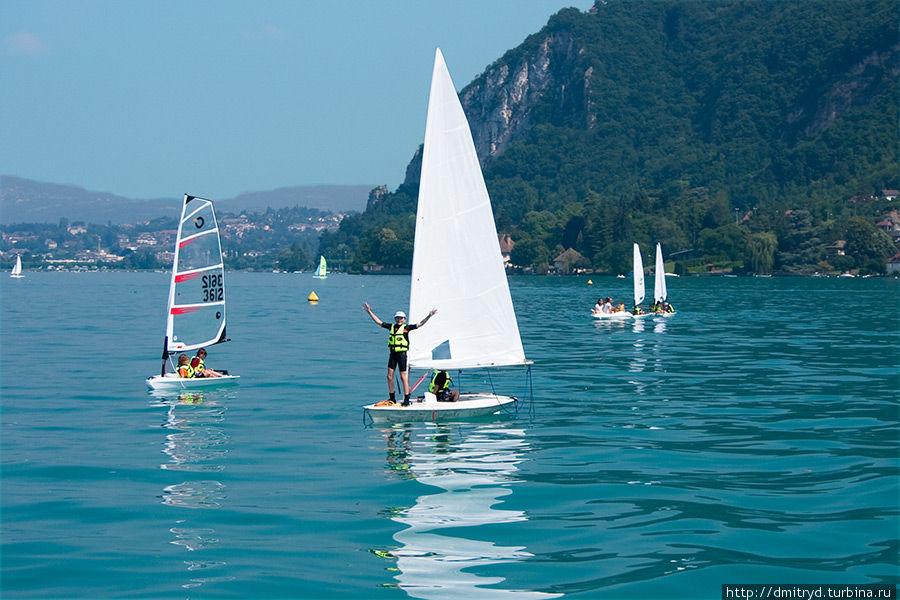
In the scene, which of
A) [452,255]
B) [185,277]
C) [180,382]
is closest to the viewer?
[452,255]

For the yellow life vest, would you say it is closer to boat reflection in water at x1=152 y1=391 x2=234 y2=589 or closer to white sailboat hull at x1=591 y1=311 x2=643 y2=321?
boat reflection in water at x1=152 y1=391 x2=234 y2=589

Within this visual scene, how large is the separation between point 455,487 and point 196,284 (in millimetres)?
21503

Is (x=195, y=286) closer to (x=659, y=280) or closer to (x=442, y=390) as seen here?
(x=442, y=390)

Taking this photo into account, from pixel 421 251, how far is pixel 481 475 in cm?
803

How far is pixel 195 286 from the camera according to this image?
38.3 m

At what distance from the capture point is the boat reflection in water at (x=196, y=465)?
1553 cm

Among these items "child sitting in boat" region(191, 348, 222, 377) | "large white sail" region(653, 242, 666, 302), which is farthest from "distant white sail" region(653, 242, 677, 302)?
"child sitting in boat" region(191, 348, 222, 377)

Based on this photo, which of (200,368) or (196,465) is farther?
(200,368)

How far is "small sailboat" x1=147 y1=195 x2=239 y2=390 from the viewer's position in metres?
37.5

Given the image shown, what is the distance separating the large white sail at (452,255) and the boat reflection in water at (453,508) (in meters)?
2.25

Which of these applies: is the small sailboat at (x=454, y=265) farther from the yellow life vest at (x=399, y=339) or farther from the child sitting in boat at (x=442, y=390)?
the yellow life vest at (x=399, y=339)

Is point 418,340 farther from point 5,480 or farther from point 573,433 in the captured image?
point 5,480

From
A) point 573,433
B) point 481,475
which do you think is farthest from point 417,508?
point 573,433

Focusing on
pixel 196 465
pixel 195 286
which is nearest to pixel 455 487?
pixel 196 465
